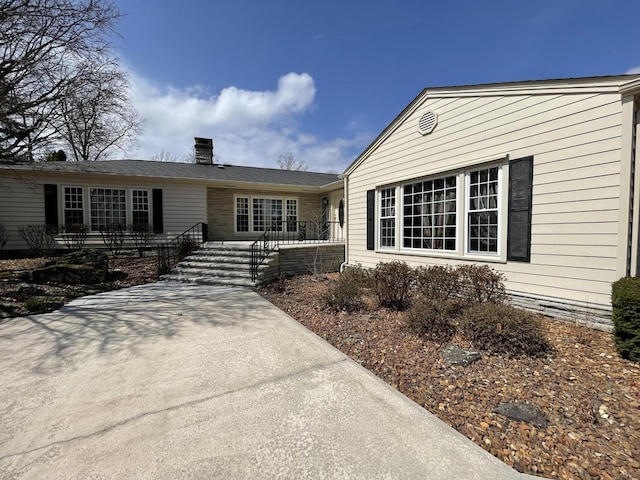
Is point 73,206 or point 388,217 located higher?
point 73,206

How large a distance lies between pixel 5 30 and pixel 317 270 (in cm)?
979

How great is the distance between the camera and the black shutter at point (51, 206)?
10.3 m

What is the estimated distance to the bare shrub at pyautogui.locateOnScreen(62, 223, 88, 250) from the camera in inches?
405

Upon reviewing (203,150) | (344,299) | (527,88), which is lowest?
(344,299)

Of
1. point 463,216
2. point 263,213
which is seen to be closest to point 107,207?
point 263,213

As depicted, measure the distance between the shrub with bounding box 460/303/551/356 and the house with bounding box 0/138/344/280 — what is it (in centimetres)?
588

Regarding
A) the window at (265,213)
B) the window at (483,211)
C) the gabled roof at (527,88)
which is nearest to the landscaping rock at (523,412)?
the window at (483,211)

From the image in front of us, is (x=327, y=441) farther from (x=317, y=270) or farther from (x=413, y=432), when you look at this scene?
(x=317, y=270)

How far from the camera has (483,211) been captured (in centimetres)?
545

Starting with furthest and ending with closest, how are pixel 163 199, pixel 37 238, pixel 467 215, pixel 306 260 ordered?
pixel 163 199
pixel 37 238
pixel 306 260
pixel 467 215

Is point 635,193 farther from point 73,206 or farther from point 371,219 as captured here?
point 73,206

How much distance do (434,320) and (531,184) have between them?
115 inches

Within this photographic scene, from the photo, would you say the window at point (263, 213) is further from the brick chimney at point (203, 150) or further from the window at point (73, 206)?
the window at point (73, 206)

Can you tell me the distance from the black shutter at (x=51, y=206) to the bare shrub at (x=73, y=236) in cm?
42
